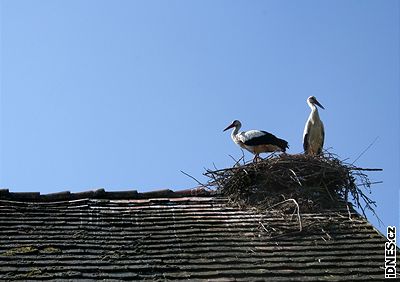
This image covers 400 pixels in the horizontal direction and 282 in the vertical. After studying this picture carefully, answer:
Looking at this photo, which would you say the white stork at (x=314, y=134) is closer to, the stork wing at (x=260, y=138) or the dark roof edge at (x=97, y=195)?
the stork wing at (x=260, y=138)

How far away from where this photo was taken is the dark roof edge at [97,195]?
314 inches

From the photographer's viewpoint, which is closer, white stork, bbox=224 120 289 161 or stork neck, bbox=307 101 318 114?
white stork, bbox=224 120 289 161

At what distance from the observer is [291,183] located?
896 centimetres

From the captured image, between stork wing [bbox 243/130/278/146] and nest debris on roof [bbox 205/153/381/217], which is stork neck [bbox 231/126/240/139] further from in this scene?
nest debris on roof [bbox 205/153/381/217]

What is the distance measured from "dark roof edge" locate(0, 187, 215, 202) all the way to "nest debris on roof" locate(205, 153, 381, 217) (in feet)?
1.57

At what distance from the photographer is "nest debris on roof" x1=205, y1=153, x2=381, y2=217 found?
26.9 ft

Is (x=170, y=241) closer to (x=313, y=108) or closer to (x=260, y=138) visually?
(x=260, y=138)

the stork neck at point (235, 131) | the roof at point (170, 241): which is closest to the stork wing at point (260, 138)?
the stork neck at point (235, 131)

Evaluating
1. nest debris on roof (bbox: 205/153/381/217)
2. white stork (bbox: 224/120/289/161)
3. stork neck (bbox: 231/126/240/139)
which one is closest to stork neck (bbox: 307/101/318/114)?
stork neck (bbox: 231/126/240/139)

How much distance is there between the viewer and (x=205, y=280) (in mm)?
5715

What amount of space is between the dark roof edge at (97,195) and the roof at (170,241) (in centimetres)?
1

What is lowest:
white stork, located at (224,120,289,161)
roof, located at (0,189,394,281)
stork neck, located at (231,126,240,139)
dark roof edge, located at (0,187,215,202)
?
roof, located at (0,189,394,281)

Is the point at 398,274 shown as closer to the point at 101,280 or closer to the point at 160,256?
the point at 160,256

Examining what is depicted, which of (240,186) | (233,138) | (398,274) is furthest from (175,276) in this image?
(233,138)
